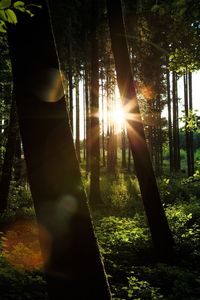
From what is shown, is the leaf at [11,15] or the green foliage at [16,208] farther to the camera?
the green foliage at [16,208]

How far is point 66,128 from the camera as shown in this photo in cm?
320

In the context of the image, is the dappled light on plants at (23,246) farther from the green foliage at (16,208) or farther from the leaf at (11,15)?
the leaf at (11,15)

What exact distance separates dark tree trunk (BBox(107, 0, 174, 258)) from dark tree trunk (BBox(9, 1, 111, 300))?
552cm

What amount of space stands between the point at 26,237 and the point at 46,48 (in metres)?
8.66

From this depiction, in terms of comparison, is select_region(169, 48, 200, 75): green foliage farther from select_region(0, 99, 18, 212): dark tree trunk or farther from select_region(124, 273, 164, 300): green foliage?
select_region(0, 99, 18, 212): dark tree trunk

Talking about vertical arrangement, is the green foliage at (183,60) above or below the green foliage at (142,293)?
above

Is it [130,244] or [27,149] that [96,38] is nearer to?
[130,244]

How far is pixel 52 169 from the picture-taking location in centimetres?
310

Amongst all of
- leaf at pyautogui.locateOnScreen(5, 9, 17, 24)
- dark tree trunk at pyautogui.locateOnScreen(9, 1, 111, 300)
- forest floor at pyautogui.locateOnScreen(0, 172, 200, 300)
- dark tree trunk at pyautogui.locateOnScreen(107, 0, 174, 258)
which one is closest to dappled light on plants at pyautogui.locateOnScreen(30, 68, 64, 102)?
dark tree trunk at pyautogui.locateOnScreen(9, 1, 111, 300)

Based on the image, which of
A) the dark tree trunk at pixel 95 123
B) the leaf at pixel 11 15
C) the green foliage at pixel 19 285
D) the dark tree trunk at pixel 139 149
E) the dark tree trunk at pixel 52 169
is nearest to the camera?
the leaf at pixel 11 15

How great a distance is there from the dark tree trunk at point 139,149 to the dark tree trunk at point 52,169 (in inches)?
217

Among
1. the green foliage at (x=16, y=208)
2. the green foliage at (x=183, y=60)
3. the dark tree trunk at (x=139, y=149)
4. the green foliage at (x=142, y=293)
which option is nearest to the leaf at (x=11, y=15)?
the green foliage at (x=142, y=293)

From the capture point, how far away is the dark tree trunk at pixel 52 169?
3.04 m

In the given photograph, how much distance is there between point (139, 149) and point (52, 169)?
6.03m
